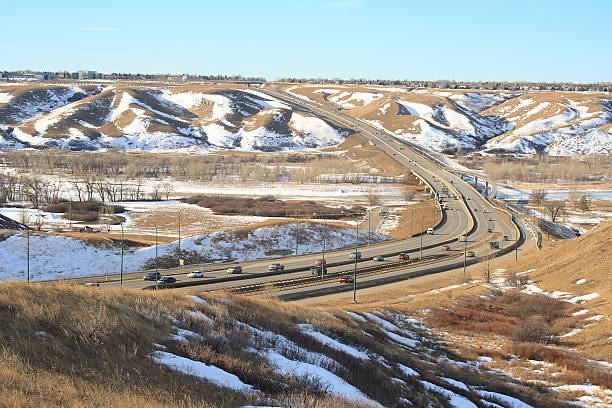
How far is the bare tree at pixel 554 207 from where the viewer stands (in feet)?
394

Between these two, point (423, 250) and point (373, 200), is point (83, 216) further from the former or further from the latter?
point (373, 200)

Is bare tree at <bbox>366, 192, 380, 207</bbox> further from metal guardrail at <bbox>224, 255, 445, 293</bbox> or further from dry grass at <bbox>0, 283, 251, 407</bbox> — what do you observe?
dry grass at <bbox>0, 283, 251, 407</bbox>

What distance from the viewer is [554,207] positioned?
126000 millimetres

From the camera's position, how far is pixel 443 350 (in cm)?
3225

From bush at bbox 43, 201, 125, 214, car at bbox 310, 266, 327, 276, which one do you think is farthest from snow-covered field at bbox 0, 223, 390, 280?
bush at bbox 43, 201, 125, 214

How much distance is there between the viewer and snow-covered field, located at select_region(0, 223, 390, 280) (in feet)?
184

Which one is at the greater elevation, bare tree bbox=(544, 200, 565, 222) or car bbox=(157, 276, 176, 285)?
car bbox=(157, 276, 176, 285)

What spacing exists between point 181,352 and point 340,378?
4.55 meters

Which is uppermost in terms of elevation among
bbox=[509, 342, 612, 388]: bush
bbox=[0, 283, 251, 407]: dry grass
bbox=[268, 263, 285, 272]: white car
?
bbox=[0, 283, 251, 407]: dry grass

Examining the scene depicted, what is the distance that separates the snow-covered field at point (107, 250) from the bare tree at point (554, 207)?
60.7 metres

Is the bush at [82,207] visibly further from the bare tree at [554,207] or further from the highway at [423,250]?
the bare tree at [554,207]

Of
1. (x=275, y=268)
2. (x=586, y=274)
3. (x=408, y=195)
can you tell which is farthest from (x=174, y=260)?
(x=408, y=195)

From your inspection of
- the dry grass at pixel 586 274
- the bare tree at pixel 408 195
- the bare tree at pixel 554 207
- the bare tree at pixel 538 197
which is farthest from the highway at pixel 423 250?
the bare tree at pixel 538 197

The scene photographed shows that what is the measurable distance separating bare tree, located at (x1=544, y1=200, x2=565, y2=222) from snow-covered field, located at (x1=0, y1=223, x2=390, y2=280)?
2389 inches
